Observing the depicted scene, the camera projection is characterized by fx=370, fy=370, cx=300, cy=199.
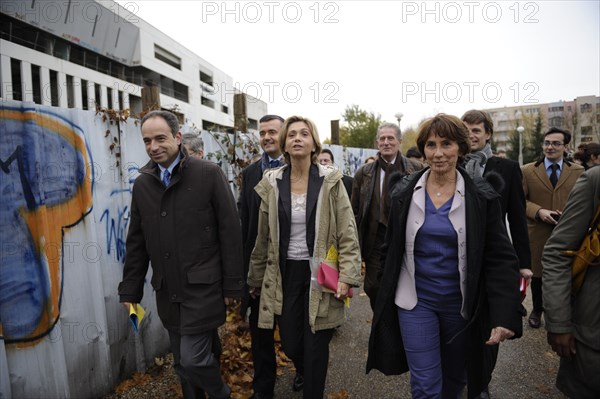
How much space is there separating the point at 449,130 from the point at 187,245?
1.97m

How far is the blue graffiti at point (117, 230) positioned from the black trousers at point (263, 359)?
1409 mm

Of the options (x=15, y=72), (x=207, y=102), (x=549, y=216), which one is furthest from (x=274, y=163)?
(x=207, y=102)

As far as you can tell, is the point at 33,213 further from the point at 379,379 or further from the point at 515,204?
the point at 515,204

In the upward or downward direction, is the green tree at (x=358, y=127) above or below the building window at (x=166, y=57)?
below

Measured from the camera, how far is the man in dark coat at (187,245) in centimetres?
268

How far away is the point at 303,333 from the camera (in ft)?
9.40

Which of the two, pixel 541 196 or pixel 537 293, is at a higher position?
pixel 541 196

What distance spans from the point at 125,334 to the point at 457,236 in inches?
123

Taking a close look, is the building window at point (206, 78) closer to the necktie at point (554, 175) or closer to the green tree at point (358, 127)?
the green tree at point (358, 127)

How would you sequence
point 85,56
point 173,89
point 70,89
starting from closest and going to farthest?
point 70,89 < point 85,56 < point 173,89

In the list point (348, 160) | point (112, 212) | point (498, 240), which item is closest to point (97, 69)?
point (348, 160)

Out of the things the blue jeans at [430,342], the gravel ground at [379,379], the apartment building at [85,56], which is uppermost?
the apartment building at [85,56]

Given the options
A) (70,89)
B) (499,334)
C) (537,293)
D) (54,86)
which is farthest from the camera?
(54,86)

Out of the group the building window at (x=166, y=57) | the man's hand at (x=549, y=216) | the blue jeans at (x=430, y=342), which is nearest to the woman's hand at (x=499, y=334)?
the blue jeans at (x=430, y=342)
